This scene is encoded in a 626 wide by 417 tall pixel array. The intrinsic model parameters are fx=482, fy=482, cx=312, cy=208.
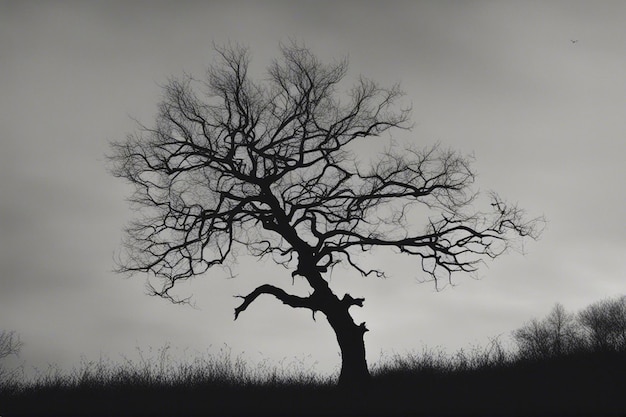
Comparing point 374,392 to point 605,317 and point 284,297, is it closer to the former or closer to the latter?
point 284,297

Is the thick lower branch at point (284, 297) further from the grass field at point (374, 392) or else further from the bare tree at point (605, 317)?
the bare tree at point (605, 317)

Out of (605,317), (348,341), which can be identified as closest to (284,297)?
(348,341)

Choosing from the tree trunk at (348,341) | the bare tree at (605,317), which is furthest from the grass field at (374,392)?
the bare tree at (605,317)

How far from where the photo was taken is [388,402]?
366 inches

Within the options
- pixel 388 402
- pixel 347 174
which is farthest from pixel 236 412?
pixel 347 174

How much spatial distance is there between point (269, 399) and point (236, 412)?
109cm

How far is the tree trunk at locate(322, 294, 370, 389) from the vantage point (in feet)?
37.6

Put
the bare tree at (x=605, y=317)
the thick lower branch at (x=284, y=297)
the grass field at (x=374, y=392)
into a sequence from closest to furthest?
1. the grass field at (x=374, y=392)
2. the thick lower branch at (x=284, y=297)
3. the bare tree at (x=605, y=317)

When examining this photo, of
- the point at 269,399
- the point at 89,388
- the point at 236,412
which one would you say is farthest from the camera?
the point at 89,388

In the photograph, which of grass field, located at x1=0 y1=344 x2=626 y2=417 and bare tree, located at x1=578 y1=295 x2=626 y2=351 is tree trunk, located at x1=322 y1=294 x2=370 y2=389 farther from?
bare tree, located at x1=578 y1=295 x2=626 y2=351

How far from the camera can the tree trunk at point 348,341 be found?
37.6 feet

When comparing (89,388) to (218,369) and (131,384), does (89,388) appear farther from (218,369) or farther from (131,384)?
(218,369)

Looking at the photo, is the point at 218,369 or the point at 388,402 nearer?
the point at 388,402

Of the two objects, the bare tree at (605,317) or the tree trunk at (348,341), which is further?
the bare tree at (605,317)
